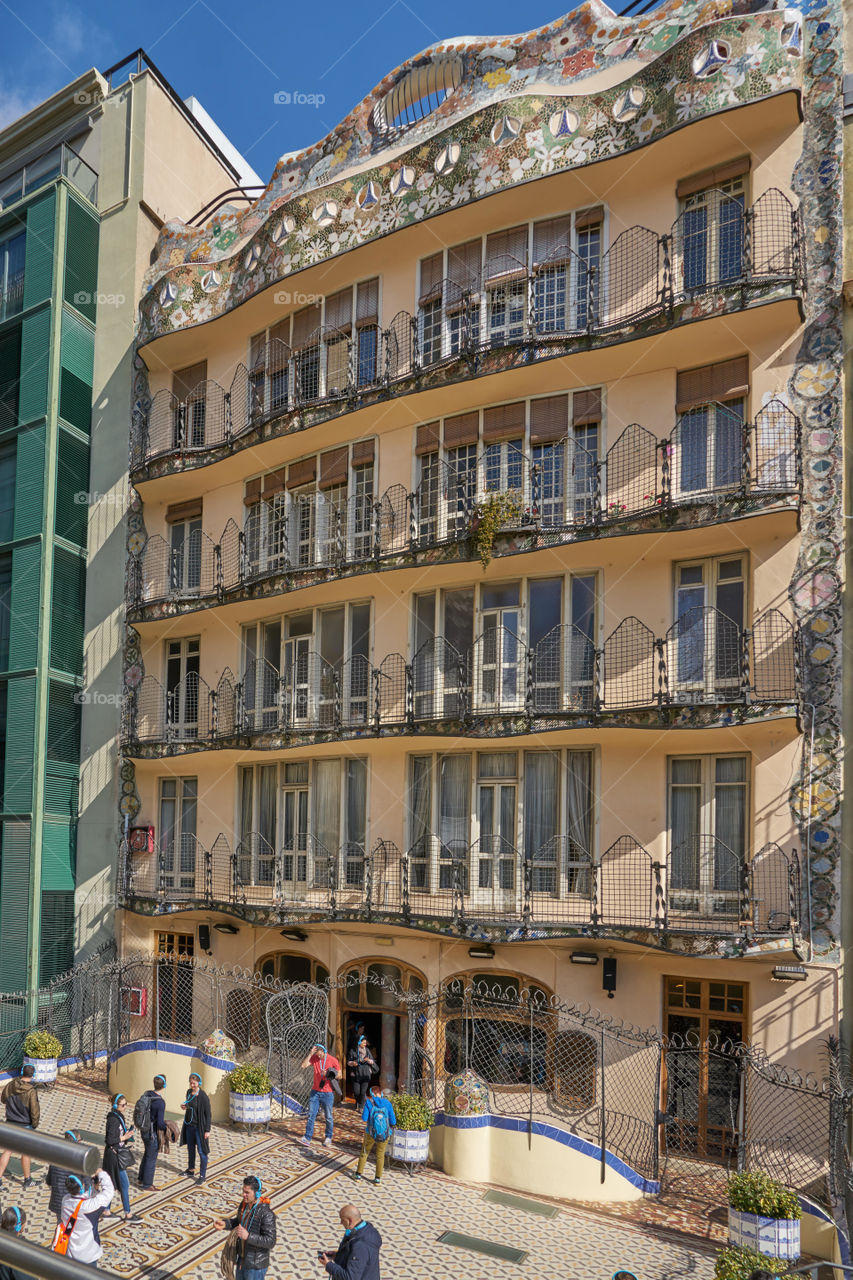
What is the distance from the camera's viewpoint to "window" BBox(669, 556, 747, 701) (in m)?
16.6

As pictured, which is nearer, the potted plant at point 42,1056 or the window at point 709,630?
the window at point 709,630

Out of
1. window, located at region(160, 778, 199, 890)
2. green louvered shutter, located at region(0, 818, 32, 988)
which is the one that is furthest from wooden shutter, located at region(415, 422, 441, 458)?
green louvered shutter, located at region(0, 818, 32, 988)

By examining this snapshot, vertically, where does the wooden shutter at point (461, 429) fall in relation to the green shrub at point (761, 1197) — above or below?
above

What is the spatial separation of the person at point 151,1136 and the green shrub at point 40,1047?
266 inches

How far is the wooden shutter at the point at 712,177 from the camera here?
17.0m

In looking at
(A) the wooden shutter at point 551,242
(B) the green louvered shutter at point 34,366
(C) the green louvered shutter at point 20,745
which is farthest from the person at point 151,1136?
(B) the green louvered shutter at point 34,366

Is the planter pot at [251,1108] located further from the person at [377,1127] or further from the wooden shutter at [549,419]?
the wooden shutter at [549,419]

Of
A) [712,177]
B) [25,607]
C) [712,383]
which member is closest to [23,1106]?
[25,607]

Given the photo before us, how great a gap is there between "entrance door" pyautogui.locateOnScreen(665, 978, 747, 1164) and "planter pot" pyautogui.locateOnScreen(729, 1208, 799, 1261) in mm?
3748

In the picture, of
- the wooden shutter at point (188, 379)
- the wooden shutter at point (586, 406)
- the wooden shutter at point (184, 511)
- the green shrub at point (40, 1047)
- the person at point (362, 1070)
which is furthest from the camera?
the wooden shutter at point (188, 379)

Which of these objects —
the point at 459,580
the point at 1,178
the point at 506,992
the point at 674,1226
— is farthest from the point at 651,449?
the point at 1,178

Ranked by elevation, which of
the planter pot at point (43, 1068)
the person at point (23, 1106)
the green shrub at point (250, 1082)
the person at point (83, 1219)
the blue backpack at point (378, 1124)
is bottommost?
the planter pot at point (43, 1068)

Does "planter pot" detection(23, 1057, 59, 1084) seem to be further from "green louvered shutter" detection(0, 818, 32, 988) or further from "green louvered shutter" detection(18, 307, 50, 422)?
"green louvered shutter" detection(18, 307, 50, 422)

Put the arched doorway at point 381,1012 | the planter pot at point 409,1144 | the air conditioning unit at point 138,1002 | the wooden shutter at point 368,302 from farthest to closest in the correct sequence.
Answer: the air conditioning unit at point 138,1002 → the wooden shutter at point 368,302 → the arched doorway at point 381,1012 → the planter pot at point 409,1144
